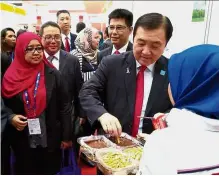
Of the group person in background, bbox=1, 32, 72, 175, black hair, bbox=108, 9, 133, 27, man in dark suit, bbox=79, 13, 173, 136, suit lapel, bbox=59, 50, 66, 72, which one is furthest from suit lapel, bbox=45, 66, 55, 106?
black hair, bbox=108, 9, 133, 27

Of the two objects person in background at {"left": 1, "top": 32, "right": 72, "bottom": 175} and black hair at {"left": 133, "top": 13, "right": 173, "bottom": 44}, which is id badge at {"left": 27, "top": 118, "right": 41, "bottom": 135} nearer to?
person in background at {"left": 1, "top": 32, "right": 72, "bottom": 175}

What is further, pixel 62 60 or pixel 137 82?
pixel 62 60

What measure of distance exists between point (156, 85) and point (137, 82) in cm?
12

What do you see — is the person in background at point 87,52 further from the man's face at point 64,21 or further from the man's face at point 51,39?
the man's face at point 64,21

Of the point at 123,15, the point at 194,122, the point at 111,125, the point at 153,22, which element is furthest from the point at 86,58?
the point at 194,122

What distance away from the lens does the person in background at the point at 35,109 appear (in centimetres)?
211

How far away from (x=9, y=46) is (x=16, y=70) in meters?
1.58

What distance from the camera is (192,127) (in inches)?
32.8

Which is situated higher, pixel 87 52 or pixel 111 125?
pixel 87 52

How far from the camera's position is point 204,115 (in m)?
0.85

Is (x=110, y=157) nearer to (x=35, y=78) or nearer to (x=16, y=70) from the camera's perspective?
(x=35, y=78)

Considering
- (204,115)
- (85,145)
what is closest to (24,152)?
(85,145)

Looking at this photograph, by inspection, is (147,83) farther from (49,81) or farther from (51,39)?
(51,39)

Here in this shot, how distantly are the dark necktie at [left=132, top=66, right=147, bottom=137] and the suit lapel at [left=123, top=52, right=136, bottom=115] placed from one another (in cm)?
3
